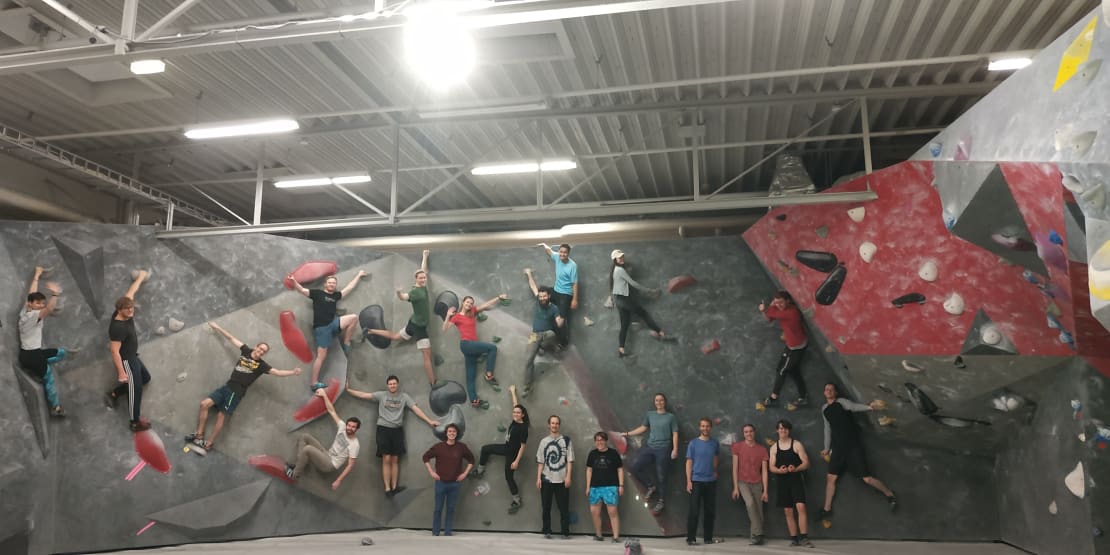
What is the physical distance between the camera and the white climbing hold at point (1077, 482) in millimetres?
6980

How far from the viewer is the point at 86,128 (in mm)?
9445

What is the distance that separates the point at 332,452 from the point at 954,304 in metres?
8.02

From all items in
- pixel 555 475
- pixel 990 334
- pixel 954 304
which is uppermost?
pixel 954 304

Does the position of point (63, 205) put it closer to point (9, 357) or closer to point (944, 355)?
point (9, 357)

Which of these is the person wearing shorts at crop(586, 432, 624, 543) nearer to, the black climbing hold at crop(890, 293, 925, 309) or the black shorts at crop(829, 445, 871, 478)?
the black shorts at crop(829, 445, 871, 478)

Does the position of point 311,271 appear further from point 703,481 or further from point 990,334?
point 990,334

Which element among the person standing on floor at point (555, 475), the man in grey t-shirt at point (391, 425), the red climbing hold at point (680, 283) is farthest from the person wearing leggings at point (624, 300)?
the man in grey t-shirt at point (391, 425)

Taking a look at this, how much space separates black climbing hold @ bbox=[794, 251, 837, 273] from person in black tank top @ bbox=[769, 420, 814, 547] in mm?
2033

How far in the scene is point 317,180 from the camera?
10.8 metres

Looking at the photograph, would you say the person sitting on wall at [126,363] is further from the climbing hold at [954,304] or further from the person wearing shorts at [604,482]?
the climbing hold at [954,304]

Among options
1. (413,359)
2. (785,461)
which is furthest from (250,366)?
(785,461)

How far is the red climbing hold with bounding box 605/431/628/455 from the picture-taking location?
9.85 metres

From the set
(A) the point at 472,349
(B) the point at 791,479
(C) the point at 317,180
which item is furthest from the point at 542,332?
(C) the point at 317,180

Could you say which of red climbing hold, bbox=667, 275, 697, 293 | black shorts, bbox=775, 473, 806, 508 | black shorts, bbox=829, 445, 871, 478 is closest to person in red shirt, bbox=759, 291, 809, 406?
black shorts, bbox=829, 445, 871, 478
